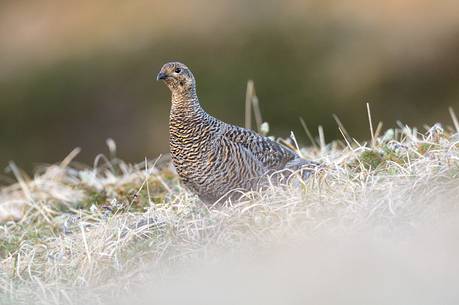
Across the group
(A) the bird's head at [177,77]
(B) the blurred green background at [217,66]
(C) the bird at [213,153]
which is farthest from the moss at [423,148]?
(B) the blurred green background at [217,66]

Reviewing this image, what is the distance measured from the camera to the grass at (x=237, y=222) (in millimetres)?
5445

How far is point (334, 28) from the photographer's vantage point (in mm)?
16188

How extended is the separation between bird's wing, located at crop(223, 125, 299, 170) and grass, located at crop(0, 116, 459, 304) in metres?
0.37

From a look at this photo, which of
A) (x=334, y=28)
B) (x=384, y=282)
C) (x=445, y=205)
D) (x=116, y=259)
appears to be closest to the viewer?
(x=384, y=282)

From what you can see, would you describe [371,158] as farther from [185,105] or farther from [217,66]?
[217,66]

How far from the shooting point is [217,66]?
16516 millimetres

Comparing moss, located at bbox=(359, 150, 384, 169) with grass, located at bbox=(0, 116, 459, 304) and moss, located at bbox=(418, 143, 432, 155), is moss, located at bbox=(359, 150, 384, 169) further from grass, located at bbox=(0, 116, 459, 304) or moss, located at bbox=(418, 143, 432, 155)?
moss, located at bbox=(418, 143, 432, 155)

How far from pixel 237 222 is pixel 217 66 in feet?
35.8

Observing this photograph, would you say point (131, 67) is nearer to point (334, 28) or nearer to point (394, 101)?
point (334, 28)

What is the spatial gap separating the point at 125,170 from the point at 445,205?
12.8 ft

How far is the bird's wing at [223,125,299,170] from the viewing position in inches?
264

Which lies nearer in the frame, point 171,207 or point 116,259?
point 116,259

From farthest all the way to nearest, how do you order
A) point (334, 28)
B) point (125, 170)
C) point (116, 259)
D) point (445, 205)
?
point (334, 28), point (125, 170), point (116, 259), point (445, 205)

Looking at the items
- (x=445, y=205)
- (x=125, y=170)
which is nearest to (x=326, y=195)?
(x=445, y=205)
